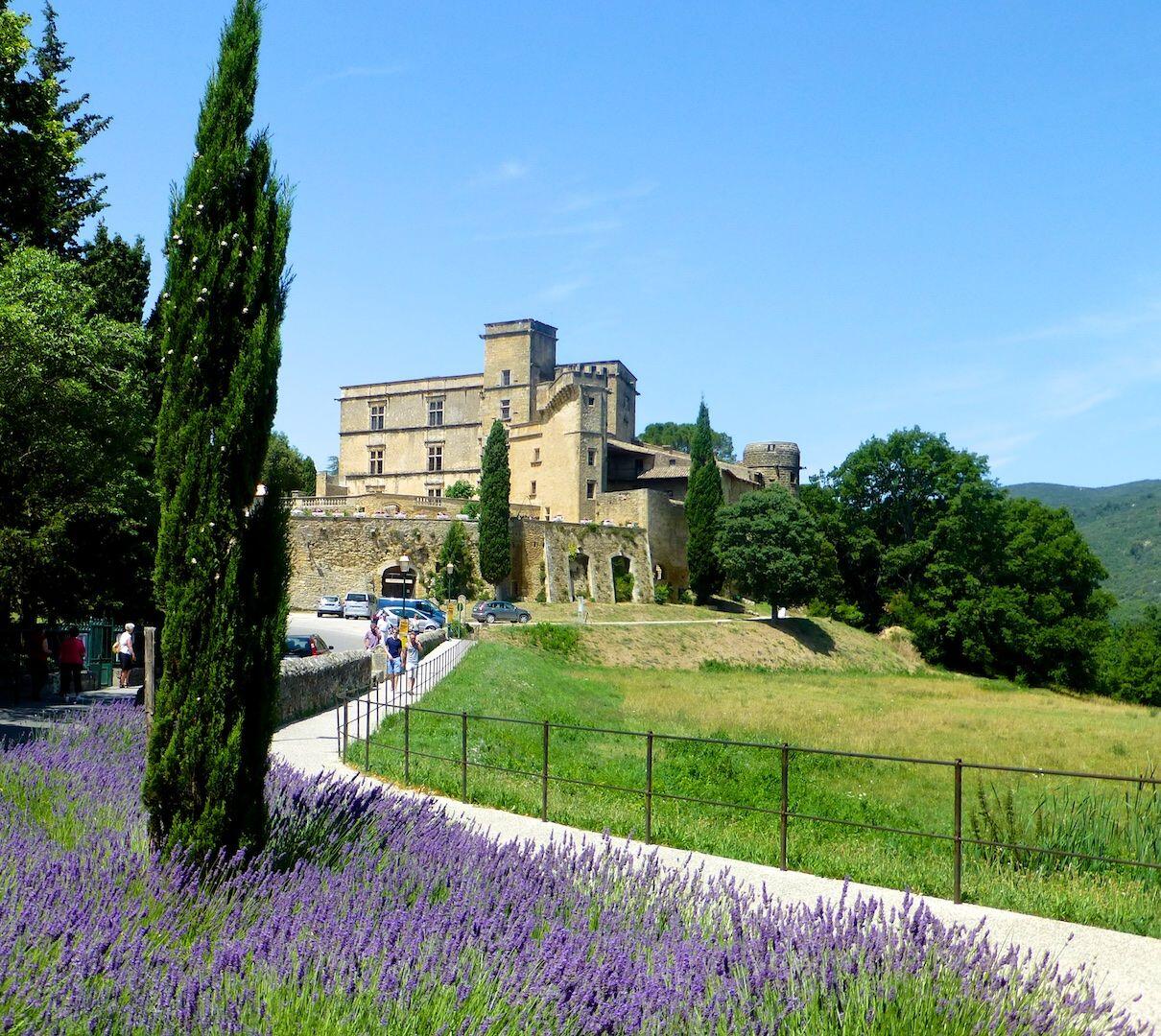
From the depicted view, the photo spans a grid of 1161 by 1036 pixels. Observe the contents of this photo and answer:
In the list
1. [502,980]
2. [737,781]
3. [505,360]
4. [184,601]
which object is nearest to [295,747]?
[737,781]

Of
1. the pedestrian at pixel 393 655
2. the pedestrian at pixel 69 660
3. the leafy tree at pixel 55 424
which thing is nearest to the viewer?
the leafy tree at pixel 55 424

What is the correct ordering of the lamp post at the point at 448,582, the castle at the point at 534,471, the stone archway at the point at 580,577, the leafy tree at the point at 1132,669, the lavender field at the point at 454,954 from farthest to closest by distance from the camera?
the stone archway at the point at 580,577 < the leafy tree at the point at 1132,669 < the castle at the point at 534,471 < the lamp post at the point at 448,582 < the lavender field at the point at 454,954

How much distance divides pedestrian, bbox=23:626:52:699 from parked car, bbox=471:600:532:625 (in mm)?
27880

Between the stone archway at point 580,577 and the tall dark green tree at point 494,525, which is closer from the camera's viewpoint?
the tall dark green tree at point 494,525

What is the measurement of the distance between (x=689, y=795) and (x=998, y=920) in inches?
299

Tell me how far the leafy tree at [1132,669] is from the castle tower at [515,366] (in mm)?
39211

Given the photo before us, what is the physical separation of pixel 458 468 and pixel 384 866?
71997 millimetres

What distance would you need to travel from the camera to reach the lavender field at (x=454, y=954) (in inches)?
157

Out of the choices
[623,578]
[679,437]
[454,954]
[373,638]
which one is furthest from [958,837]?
[679,437]

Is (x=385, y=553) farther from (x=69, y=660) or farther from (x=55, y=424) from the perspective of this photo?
(x=55, y=424)

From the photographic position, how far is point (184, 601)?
21.3 feet

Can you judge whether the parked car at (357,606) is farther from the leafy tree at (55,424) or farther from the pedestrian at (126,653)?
the leafy tree at (55,424)

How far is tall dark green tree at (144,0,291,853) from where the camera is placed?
6.41 meters

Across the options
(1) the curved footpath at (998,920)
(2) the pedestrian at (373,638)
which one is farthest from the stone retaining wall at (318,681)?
(1) the curved footpath at (998,920)
